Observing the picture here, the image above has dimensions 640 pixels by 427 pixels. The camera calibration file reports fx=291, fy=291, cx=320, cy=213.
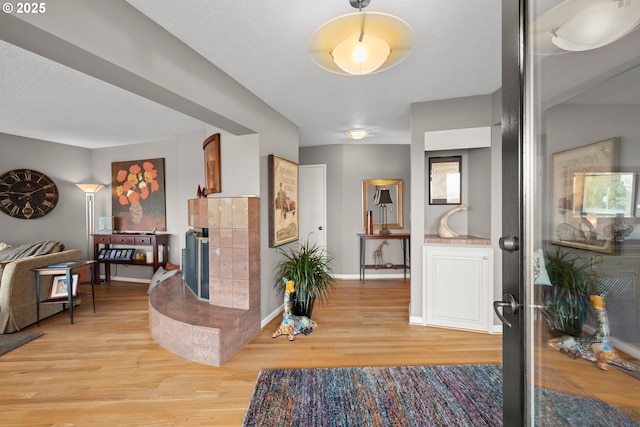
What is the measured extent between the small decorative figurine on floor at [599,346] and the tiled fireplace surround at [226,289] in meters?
2.32

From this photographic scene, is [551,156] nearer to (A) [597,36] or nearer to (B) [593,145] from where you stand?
(B) [593,145]

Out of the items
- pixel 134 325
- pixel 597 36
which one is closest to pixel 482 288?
pixel 597 36

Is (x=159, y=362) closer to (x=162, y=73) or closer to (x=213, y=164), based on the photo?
(x=213, y=164)

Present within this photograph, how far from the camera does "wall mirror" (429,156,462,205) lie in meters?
3.29

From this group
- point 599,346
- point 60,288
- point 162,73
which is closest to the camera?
point 599,346

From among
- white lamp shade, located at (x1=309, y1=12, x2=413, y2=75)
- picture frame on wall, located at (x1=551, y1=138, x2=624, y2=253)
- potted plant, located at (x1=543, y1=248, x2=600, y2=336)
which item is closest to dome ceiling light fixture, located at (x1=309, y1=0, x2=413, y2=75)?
white lamp shade, located at (x1=309, y1=12, x2=413, y2=75)

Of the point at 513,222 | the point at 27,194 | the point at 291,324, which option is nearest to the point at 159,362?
the point at 291,324

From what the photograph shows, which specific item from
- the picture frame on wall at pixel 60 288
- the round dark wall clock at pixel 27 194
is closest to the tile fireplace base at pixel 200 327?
the picture frame on wall at pixel 60 288

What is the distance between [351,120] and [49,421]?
12.2ft

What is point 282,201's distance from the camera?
11.0 feet

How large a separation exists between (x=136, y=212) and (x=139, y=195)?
294 millimetres

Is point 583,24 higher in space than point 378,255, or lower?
higher

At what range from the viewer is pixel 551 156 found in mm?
768

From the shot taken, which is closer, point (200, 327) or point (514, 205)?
point (514, 205)
